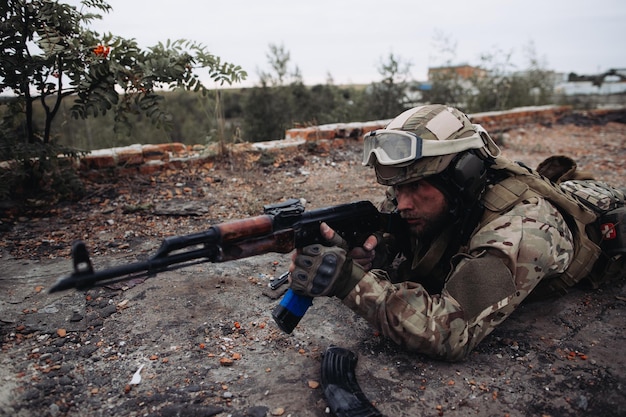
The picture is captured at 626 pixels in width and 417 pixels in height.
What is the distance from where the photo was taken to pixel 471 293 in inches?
81.0

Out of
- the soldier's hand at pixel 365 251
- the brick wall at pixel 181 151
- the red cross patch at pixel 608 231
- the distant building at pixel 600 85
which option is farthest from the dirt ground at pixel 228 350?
the distant building at pixel 600 85

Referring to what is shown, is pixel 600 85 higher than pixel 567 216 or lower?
higher

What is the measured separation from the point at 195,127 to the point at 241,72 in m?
11.3

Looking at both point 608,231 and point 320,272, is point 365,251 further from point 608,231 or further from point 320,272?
point 608,231

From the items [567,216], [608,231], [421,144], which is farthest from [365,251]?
[608,231]

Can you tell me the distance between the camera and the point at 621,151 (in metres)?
7.18

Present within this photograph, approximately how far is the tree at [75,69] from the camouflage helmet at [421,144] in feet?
7.59

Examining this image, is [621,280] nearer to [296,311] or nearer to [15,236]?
[296,311]

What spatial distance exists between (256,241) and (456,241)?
3.77ft

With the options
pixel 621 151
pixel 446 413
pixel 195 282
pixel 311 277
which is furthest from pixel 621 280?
pixel 621 151

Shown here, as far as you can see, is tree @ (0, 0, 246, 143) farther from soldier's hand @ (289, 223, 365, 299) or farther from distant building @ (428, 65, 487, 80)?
distant building @ (428, 65, 487, 80)

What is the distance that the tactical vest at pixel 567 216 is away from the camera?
232 centimetres

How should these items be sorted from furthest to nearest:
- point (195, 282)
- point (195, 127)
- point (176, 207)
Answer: point (195, 127) → point (176, 207) → point (195, 282)

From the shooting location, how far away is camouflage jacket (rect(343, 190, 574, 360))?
2035 mm
